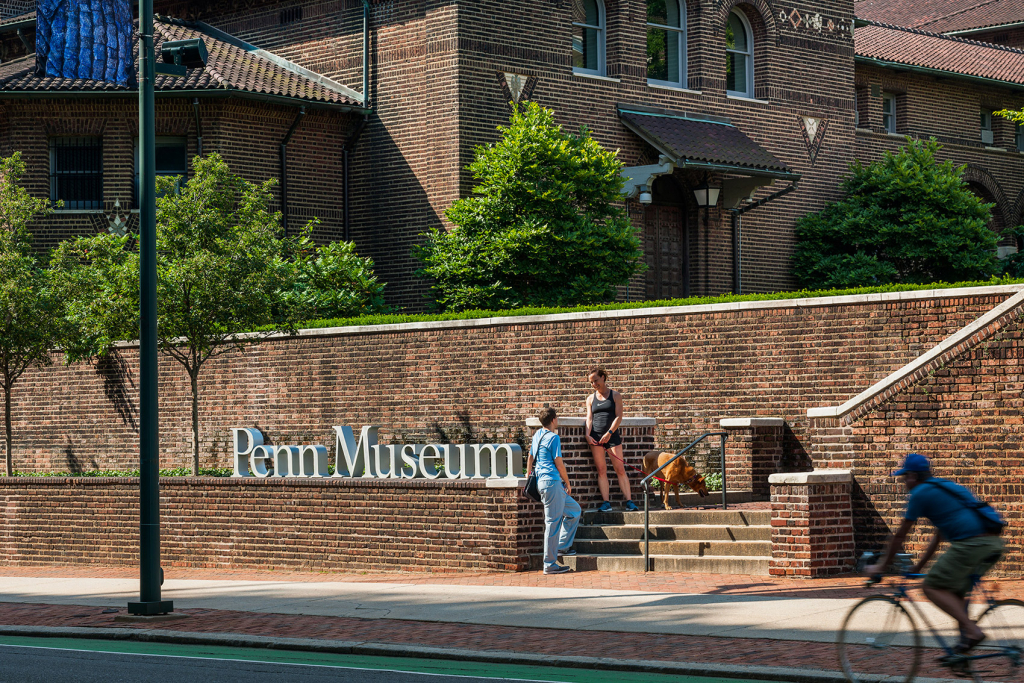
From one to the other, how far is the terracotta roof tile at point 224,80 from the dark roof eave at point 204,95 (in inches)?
2.2

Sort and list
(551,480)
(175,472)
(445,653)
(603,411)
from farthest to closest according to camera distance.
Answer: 1. (175,472)
2. (603,411)
3. (551,480)
4. (445,653)

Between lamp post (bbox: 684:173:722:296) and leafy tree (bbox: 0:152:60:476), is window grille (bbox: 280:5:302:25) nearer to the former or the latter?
leafy tree (bbox: 0:152:60:476)

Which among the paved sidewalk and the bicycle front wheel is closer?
the bicycle front wheel

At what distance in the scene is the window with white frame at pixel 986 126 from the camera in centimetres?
3762

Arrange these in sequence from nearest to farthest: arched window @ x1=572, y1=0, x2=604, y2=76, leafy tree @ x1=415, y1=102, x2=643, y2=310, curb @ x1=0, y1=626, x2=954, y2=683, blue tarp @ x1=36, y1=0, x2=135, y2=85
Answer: curb @ x1=0, y1=626, x2=954, y2=683 < blue tarp @ x1=36, y1=0, x2=135, y2=85 < leafy tree @ x1=415, y1=102, x2=643, y2=310 < arched window @ x1=572, y1=0, x2=604, y2=76

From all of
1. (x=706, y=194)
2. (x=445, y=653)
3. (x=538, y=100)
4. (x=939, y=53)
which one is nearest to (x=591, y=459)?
(x=445, y=653)

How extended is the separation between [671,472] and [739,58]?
51.5 feet

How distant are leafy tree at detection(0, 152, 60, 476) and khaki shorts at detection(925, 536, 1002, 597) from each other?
Answer: 17.3 metres

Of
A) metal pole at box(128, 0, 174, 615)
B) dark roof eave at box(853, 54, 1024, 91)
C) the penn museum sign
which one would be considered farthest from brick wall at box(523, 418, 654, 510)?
dark roof eave at box(853, 54, 1024, 91)

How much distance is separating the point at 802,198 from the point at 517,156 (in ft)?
31.2

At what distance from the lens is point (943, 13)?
5025 centimetres

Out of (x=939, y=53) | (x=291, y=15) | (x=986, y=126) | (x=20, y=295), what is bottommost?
(x=20, y=295)

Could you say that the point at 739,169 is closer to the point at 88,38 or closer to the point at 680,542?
Answer: the point at 88,38

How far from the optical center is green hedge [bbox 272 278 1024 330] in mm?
17984
